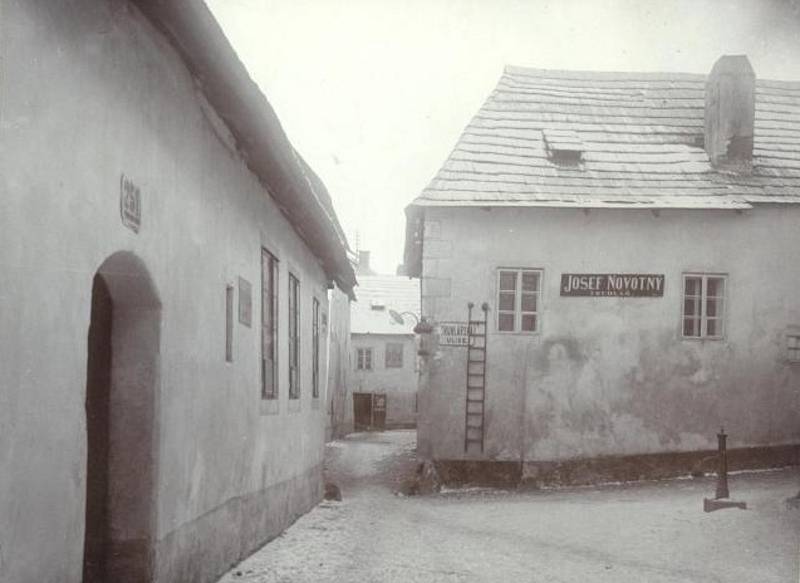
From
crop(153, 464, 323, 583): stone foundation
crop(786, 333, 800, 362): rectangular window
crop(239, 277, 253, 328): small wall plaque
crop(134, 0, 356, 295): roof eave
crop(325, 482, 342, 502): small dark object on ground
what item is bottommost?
crop(325, 482, 342, 502): small dark object on ground

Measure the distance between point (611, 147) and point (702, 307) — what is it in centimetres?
345

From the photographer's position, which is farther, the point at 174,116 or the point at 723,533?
the point at 723,533

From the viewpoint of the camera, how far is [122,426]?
5.33 metres

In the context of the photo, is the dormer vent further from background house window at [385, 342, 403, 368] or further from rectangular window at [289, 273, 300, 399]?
background house window at [385, 342, 403, 368]

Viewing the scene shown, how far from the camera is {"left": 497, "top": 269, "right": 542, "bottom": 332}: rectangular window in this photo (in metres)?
15.2

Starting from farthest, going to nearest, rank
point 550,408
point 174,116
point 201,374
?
point 550,408, point 201,374, point 174,116

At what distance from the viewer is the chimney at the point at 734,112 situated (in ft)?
52.4

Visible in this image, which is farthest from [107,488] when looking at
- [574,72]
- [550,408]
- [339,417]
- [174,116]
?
[339,417]

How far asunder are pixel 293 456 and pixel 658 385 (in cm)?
710

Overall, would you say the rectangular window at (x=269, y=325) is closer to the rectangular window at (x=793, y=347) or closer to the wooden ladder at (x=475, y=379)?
the wooden ladder at (x=475, y=379)

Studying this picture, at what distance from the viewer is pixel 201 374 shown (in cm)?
653

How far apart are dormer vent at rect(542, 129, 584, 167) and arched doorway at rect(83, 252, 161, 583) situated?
11.9 m

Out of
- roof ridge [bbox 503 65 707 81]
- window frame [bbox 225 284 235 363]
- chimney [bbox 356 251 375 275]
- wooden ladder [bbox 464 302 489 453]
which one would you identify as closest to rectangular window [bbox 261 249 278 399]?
window frame [bbox 225 284 235 363]

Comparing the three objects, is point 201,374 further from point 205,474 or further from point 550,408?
point 550,408
